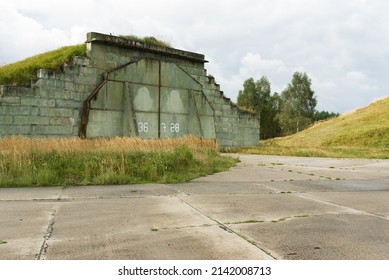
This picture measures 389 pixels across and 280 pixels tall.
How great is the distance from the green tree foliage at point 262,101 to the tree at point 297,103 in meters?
3.84

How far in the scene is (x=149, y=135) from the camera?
61.8ft

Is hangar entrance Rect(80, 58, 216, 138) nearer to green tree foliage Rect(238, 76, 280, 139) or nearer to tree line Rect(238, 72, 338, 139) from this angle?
tree line Rect(238, 72, 338, 139)

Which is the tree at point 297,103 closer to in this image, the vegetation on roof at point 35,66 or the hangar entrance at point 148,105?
the hangar entrance at point 148,105

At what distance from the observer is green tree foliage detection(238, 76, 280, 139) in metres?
72.4

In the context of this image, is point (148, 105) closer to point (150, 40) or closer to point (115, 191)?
point (150, 40)

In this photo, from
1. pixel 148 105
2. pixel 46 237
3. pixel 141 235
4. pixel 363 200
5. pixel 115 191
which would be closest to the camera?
pixel 46 237

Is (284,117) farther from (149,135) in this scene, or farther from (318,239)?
(318,239)

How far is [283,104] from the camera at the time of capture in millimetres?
69688

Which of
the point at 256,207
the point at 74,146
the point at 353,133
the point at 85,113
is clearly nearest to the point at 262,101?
the point at 353,133

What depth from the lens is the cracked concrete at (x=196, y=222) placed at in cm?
404

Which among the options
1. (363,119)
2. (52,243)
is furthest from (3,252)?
(363,119)

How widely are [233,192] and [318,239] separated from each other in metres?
3.57

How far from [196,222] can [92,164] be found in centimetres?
503

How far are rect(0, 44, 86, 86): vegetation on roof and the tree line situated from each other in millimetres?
47709
